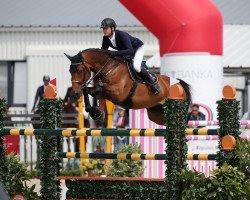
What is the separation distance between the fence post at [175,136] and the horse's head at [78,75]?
2041 mm

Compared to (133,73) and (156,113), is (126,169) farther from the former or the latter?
(133,73)

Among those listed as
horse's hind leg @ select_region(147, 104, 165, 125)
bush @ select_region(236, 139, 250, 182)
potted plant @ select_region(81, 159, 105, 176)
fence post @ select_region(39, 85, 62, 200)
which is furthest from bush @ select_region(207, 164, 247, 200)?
potted plant @ select_region(81, 159, 105, 176)

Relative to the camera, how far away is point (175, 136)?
334 inches

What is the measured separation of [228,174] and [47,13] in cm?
1687

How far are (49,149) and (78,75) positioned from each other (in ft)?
4.43

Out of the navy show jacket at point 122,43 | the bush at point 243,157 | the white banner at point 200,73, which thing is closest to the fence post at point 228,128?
the bush at point 243,157

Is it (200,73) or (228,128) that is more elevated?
(200,73)

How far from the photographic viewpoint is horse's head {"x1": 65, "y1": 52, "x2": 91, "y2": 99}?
412 inches

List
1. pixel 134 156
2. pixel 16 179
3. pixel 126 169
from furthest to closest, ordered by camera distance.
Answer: pixel 126 169, pixel 16 179, pixel 134 156

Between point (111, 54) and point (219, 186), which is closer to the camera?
point (219, 186)

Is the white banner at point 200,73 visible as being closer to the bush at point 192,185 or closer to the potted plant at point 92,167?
the potted plant at point 92,167

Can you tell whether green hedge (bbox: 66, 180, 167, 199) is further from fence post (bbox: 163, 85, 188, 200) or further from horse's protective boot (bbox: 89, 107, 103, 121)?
horse's protective boot (bbox: 89, 107, 103, 121)

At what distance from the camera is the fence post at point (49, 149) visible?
931 cm

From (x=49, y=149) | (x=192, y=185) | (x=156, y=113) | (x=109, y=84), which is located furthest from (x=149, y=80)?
(x=192, y=185)
